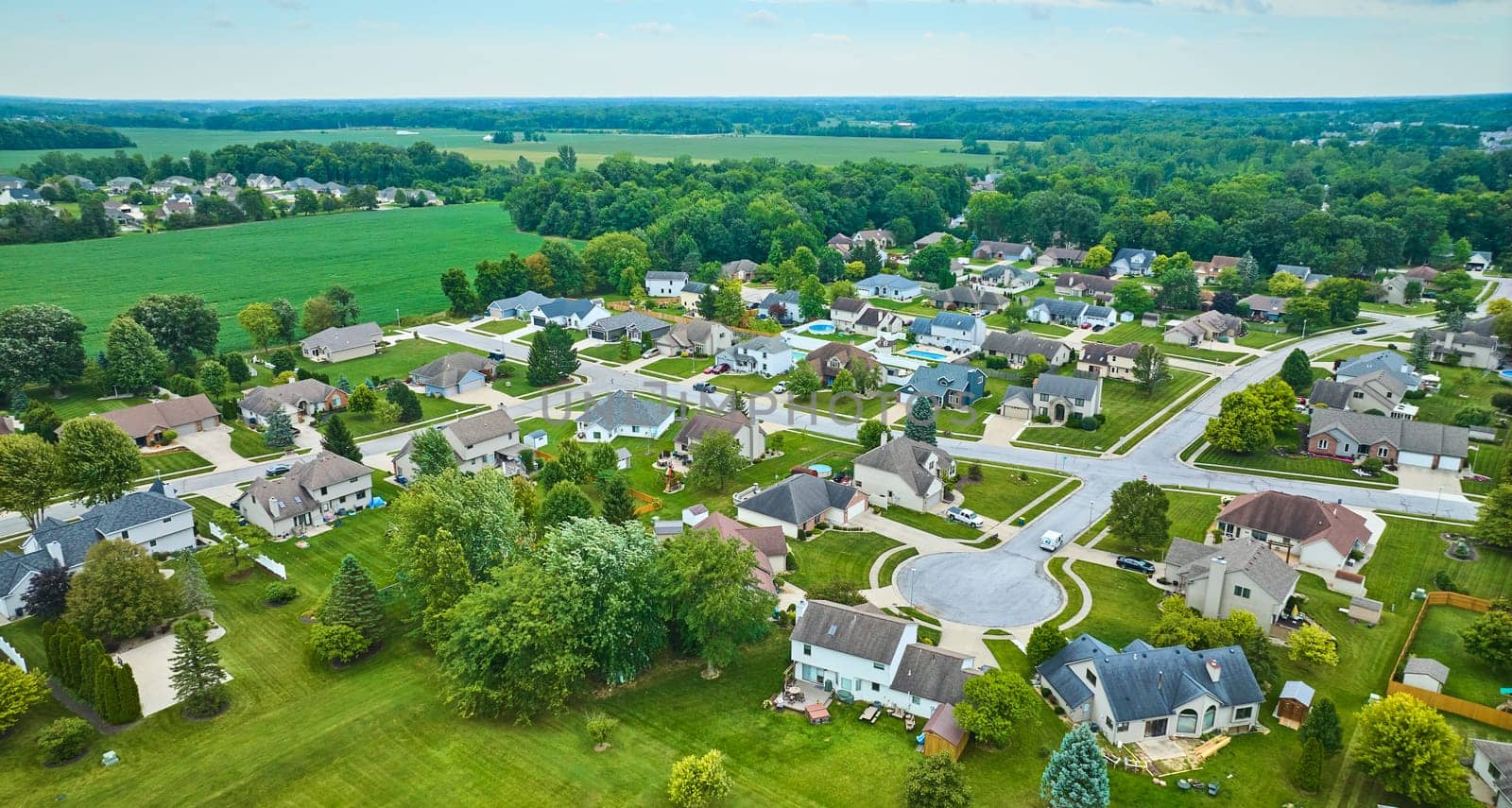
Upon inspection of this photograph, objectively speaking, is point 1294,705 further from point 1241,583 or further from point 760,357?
point 760,357

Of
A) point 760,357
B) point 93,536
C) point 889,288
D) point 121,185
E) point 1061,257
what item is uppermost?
point 121,185

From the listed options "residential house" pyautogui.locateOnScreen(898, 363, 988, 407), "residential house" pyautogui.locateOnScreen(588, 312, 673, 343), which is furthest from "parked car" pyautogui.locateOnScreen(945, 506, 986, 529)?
"residential house" pyautogui.locateOnScreen(588, 312, 673, 343)

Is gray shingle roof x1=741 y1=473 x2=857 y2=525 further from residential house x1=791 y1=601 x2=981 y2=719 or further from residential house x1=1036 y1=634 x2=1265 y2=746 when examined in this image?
residential house x1=1036 y1=634 x2=1265 y2=746

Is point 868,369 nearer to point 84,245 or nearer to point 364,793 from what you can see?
point 364,793

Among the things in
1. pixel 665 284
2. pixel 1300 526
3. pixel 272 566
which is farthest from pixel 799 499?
pixel 665 284

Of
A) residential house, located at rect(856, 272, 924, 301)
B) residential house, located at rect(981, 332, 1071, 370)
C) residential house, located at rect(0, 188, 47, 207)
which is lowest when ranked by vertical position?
residential house, located at rect(981, 332, 1071, 370)

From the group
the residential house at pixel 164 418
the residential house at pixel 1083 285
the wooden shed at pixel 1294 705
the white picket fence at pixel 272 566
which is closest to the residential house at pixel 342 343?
the residential house at pixel 164 418
